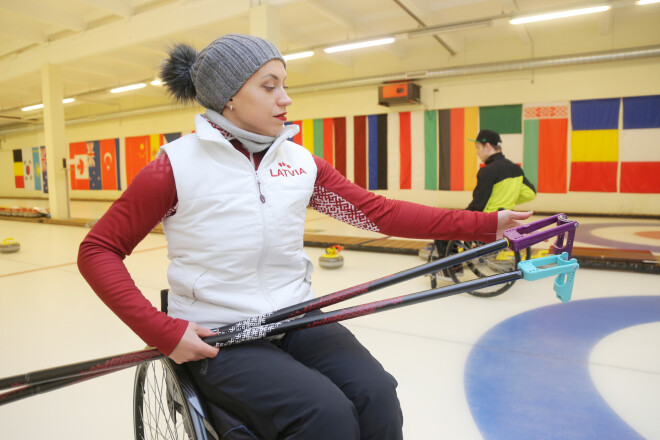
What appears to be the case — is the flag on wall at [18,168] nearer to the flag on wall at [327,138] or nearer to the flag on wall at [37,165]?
the flag on wall at [37,165]

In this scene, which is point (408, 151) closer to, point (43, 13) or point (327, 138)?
point (327, 138)

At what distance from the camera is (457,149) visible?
9.80 m

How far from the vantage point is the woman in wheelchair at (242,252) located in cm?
96

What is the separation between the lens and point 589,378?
7.06 ft

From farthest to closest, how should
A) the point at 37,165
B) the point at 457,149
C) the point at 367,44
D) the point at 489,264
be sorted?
the point at 37,165
the point at 457,149
the point at 367,44
the point at 489,264

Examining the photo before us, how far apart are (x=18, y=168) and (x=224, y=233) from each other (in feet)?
69.5

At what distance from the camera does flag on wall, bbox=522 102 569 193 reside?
29.2ft

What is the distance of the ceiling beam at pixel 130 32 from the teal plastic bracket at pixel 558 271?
6.27 metres

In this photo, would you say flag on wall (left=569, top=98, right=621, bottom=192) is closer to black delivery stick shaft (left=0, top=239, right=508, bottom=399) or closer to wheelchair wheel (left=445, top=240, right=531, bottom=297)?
wheelchair wheel (left=445, top=240, right=531, bottom=297)

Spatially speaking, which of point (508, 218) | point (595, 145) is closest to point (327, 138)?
point (595, 145)

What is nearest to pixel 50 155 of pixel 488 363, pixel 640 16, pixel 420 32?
pixel 420 32

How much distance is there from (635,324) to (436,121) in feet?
25.5

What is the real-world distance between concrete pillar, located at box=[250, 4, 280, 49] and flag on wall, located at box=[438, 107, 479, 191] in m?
4.90

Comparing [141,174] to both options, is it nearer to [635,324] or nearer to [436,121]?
[635,324]
